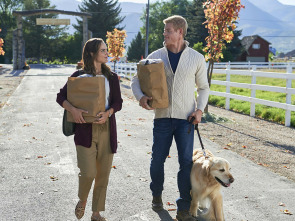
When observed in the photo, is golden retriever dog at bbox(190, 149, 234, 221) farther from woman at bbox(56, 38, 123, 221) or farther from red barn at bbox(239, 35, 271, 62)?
red barn at bbox(239, 35, 271, 62)

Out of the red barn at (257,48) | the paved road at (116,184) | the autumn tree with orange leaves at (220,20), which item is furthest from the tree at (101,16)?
the paved road at (116,184)

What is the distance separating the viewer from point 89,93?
372 centimetres

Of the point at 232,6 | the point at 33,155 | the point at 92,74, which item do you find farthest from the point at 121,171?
the point at 232,6

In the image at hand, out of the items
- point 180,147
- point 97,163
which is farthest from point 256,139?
point 97,163

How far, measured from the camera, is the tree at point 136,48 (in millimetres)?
76938

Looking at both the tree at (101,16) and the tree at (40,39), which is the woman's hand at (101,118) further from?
the tree at (40,39)

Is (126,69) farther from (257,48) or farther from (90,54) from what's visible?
(257,48)

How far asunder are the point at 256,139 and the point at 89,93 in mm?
5839

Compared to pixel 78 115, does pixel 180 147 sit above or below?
below

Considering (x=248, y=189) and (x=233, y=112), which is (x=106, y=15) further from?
(x=248, y=189)

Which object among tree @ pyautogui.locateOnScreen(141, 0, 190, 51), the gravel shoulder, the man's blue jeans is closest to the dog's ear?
the man's blue jeans

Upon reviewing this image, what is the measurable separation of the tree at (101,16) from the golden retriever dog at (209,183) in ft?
231

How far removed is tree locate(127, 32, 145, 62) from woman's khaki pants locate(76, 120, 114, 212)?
240 ft

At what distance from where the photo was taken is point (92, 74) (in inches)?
152
